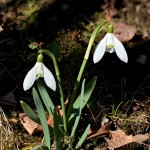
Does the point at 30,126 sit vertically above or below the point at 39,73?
below

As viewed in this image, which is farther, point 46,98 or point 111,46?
point 46,98

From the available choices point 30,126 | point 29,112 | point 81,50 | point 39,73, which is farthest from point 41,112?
point 81,50

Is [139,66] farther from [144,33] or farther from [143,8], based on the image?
[143,8]

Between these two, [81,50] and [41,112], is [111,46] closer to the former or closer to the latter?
[41,112]

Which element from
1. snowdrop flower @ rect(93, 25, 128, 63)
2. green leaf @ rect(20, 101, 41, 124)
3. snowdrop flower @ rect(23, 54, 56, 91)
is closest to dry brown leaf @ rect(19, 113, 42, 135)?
green leaf @ rect(20, 101, 41, 124)

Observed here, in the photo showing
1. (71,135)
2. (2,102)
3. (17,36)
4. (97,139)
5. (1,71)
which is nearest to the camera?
(71,135)

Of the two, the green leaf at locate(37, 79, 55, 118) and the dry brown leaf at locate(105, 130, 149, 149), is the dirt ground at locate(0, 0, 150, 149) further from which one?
the green leaf at locate(37, 79, 55, 118)

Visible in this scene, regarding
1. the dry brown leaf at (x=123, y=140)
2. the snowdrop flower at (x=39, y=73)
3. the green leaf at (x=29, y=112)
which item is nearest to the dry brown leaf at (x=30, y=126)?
the green leaf at (x=29, y=112)

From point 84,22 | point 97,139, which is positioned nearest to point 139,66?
point 84,22
